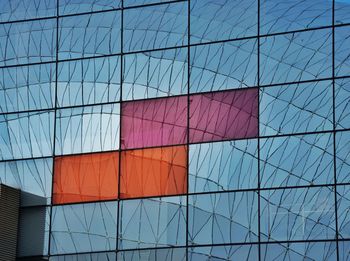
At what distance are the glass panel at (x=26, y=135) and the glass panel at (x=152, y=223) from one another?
5.20 m

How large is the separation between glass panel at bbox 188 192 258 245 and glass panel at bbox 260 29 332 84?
537 cm

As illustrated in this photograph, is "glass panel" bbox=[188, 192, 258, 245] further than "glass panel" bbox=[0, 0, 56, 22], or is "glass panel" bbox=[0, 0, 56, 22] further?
"glass panel" bbox=[0, 0, 56, 22]

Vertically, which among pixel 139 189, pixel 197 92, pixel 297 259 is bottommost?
pixel 297 259

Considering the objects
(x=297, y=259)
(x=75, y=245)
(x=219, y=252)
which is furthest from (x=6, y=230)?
(x=297, y=259)

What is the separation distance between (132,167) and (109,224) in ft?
9.04

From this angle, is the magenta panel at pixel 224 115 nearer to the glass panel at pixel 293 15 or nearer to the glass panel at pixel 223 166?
the glass panel at pixel 223 166

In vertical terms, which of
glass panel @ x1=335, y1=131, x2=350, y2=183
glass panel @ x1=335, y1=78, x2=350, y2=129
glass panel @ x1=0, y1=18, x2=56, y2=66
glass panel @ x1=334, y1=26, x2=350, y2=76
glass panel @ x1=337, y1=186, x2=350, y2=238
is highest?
glass panel @ x1=0, y1=18, x2=56, y2=66

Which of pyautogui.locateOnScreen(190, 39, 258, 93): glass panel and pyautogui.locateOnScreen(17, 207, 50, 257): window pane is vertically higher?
pyautogui.locateOnScreen(190, 39, 258, 93): glass panel

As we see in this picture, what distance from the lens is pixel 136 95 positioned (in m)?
43.8

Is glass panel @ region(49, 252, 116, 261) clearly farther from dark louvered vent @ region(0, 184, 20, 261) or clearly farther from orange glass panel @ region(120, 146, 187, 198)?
orange glass panel @ region(120, 146, 187, 198)

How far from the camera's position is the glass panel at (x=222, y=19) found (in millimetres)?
42781

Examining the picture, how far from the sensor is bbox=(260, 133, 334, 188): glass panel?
131 feet

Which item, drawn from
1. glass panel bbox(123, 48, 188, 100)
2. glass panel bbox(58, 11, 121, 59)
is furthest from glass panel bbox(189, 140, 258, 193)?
glass panel bbox(58, 11, 121, 59)

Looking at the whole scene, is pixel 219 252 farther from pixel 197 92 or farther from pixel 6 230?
pixel 6 230
